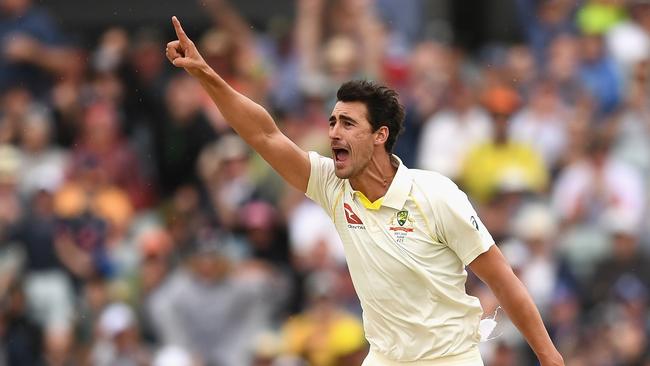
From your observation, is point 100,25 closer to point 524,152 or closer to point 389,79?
point 389,79

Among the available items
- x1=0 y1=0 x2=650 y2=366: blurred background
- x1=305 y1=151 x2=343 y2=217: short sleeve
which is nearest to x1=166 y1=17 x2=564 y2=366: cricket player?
x1=305 y1=151 x2=343 y2=217: short sleeve

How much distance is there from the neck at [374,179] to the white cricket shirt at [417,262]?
0.15 feet

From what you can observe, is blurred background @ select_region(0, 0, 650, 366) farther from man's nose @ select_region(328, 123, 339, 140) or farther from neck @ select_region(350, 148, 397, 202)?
man's nose @ select_region(328, 123, 339, 140)

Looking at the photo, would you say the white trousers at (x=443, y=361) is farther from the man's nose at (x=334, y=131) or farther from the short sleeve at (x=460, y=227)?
the man's nose at (x=334, y=131)

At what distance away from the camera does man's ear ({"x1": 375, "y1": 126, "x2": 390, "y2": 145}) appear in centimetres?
734

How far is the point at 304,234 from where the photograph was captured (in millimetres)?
13133

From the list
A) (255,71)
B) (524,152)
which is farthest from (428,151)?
(255,71)

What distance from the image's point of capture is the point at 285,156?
7.47 metres

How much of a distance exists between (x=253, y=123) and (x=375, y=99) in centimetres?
62

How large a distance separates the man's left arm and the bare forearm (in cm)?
124

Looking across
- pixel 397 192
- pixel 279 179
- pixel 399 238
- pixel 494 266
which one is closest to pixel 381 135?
pixel 397 192

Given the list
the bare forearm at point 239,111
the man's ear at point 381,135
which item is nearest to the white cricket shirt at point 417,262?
the man's ear at point 381,135

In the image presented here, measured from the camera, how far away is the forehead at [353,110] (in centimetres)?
727

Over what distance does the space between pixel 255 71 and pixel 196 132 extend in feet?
3.23
